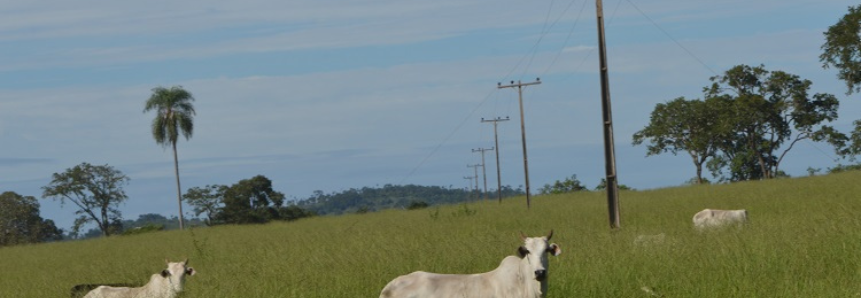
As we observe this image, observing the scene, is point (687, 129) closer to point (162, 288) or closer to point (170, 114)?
point (170, 114)

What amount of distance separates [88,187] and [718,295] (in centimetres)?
7856

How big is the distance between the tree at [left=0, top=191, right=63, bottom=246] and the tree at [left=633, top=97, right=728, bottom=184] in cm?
4860

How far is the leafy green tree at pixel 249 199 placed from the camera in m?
88.3

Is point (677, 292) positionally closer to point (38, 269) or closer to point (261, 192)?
point (38, 269)

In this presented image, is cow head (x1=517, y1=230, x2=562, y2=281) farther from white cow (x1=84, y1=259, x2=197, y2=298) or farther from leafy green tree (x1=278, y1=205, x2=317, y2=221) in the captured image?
leafy green tree (x1=278, y1=205, x2=317, y2=221)

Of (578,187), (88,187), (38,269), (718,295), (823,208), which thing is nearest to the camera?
(718,295)

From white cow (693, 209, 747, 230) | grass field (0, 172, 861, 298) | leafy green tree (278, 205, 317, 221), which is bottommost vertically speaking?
grass field (0, 172, 861, 298)

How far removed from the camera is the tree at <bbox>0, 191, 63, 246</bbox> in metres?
88.8

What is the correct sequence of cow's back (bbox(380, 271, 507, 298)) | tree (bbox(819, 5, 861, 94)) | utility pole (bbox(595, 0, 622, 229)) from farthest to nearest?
1. tree (bbox(819, 5, 861, 94))
2. utility pole (bbox(595, 0, 622, 229))
3. cow's back (bbox(380, 271, 507, 298))

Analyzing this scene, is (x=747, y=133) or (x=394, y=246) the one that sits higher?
(x=747, y=133)

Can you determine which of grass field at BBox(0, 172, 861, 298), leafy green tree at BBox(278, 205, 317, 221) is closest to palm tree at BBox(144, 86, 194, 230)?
leafy green tree at BBox(278, 205, 317, 221)

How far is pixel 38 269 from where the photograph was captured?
36312 millimetres

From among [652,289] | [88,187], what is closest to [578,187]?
[88,187]

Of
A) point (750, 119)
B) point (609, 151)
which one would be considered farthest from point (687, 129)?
point (609, 151)
